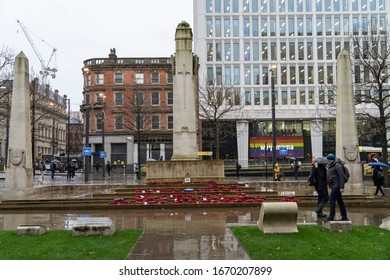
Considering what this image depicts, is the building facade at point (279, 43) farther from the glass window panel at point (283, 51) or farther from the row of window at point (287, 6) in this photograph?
the glass window panel at point (283, 51)

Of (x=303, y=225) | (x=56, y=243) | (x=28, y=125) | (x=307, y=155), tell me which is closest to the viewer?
(x=56, y=243)

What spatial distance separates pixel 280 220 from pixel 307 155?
55.3 meters

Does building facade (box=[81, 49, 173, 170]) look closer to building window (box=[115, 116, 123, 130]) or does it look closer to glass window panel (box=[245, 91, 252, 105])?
building window (box=[115, 116, 123, 130])

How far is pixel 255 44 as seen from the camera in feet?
218

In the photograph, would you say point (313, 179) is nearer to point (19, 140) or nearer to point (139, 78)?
point (19, 140)

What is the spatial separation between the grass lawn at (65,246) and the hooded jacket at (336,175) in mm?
5279

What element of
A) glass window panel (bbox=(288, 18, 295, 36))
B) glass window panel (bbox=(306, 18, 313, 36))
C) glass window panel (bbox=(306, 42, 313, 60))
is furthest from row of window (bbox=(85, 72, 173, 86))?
glass window panel (bbox=(306, 18, 313, 36))

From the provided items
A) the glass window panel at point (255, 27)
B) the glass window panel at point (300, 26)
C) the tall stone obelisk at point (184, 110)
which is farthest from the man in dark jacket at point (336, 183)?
the glass window panel at point (300, 26)

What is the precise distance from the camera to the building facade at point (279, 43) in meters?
65.3

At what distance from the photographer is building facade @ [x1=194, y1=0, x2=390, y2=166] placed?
65312mm

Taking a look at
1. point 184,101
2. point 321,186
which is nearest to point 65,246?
point 321,186

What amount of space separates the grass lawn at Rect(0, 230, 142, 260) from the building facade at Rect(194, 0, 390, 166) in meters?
55.7

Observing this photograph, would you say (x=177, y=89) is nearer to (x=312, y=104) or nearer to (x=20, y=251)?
(x=20, y=251)

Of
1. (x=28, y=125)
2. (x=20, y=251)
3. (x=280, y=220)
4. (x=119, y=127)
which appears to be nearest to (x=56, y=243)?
(x=20, y=251)
